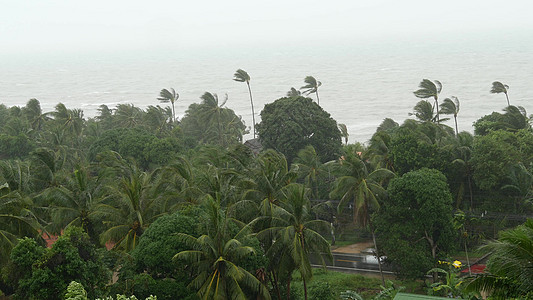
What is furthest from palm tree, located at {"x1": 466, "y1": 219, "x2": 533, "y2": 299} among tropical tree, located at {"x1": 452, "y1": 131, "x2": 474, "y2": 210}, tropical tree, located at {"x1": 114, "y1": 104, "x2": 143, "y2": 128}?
tropical tree, located at {"x1": 114, "y1": 104, "x2": 143, "y2": 128}

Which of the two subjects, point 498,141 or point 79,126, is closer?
point 498,141

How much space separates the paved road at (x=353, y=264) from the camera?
36.1 m

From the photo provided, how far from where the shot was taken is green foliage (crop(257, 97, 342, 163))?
47562 mm

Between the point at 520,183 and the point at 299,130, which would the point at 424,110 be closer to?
the point at 299,130

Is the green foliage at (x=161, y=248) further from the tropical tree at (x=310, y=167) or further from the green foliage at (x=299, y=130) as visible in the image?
the green foliage at (x=299, y=130)

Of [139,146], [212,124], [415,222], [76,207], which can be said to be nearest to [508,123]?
[415,222]

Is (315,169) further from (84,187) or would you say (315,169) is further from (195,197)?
(84,187)

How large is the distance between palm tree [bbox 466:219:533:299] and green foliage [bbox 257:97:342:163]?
1270 inches

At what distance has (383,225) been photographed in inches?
1319

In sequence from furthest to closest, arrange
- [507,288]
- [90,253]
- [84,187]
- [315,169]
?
[315,169] → [84,187] → [90,253] → [507,288]

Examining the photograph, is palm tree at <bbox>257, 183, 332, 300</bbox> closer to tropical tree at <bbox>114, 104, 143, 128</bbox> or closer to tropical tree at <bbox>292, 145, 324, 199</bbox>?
tropical tree at <bbox>292, 145, 324, 199</bbox>

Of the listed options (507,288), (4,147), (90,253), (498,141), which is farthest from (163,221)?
(4,147)

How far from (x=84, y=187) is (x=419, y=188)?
1741 cm

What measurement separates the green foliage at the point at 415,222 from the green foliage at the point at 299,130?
1490cm
